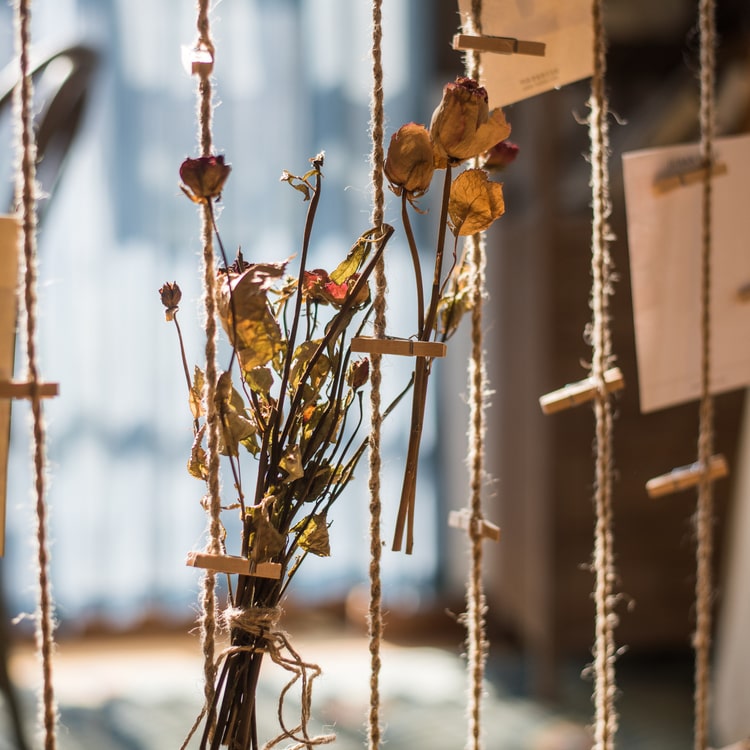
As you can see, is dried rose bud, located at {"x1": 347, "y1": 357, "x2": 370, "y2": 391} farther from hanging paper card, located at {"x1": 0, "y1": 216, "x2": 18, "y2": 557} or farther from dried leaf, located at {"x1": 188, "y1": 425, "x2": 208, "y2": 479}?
hanging paper card, located at {"x1": 0, "y1": 216, "x2": 18, "y2": 557}

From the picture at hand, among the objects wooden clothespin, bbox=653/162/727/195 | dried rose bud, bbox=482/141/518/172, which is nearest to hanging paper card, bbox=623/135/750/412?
wooden clothespin, bbox=653/162/727/195

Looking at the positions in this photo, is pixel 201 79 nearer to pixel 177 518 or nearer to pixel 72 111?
pixel 72 111

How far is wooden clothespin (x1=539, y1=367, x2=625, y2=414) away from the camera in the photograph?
0.57 metres

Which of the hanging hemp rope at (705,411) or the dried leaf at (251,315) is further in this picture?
the hanging hemp rope at (705,411)

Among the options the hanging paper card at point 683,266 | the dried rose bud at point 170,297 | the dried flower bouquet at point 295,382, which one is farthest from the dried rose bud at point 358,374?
the hanging paper card at point 683,266

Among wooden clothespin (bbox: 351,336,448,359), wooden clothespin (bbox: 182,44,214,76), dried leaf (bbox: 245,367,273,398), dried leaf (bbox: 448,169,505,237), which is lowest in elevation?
dried leaf (bbox: 245,367,273,398)

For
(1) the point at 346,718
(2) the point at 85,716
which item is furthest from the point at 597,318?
(2) the point at 85,716

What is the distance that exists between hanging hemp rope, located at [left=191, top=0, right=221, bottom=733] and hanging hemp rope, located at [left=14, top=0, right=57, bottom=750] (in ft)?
0.30

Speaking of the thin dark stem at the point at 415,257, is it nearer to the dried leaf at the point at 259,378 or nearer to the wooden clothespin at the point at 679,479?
the dried leaf at the point at 259,378

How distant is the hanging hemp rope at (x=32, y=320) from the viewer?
48 centimetres

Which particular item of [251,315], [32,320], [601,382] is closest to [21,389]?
[32,320]

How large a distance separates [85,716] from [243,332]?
1465mm

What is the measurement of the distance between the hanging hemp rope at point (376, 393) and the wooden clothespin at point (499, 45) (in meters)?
0.05

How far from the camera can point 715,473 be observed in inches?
25.6
